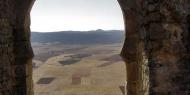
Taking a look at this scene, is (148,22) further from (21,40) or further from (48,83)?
(48,83)

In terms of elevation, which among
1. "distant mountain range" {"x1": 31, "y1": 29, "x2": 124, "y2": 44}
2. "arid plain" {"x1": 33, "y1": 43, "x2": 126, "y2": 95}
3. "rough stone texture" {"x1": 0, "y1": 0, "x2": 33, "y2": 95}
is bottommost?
"arid plain" {"x1": 33, "y1": 43, "x2": 126, "y2": 95}

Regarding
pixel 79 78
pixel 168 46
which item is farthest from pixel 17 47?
pixel 79 78

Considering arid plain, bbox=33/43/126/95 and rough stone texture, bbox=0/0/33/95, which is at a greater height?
rough stone texture, bbox=0/0/33/95

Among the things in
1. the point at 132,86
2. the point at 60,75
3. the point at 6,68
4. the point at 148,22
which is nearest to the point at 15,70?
the point at 6,68

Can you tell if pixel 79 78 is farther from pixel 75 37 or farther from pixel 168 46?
pixel 75 37

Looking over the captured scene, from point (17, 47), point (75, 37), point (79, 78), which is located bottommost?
point (79, 78)

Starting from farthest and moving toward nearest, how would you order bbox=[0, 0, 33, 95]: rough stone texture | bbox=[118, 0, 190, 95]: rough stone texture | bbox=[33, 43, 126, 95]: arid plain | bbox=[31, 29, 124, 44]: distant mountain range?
bbox=[31, 29, 124, 44]: distant mountain range, bbox=[33, 43, 126, 95]: arid plain, bbox=[0, 0, 33, 95]: rough stone texture, bbox=[118, 0, 190, 95]: rough stone texture

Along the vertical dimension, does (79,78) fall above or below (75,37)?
below

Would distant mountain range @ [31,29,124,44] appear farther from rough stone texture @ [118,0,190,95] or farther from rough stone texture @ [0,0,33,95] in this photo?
rough stone texture @ [118,0,190,95]

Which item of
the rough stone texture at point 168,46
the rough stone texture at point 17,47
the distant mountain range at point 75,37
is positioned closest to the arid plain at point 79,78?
the rough stone texture at point 17,47

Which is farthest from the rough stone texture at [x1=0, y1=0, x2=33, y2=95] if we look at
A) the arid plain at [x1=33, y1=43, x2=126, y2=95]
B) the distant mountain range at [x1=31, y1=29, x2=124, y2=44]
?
the distant mountain range at [x1=31, y1=29, x2=124, y2=44]

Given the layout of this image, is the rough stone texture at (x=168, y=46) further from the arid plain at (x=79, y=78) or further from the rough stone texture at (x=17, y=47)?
the arid plain at (x=79, y=78)

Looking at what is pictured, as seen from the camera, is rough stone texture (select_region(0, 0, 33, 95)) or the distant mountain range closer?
rough stone texture (select_region(0, 0, 33, 95))
